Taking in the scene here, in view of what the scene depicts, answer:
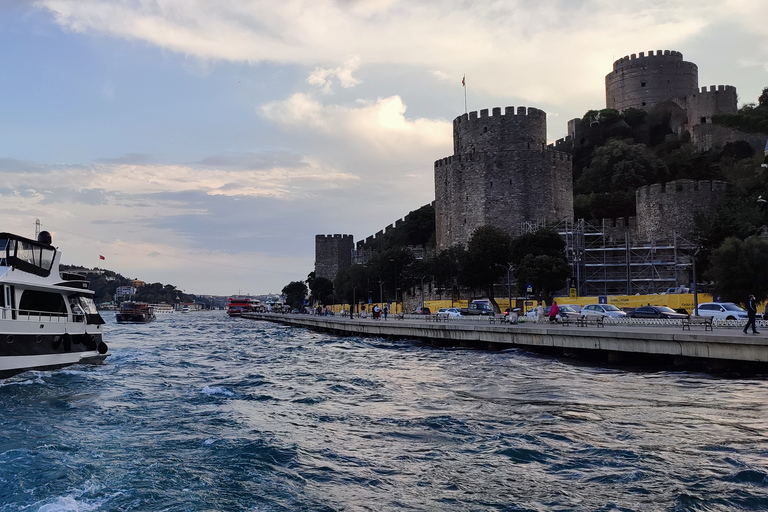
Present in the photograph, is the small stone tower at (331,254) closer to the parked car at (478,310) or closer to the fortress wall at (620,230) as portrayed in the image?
the fortress wall at (620,230)

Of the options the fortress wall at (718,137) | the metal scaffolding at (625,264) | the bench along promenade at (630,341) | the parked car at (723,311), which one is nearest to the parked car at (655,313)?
the parked car at (723,311)

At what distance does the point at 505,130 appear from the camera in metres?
54.3

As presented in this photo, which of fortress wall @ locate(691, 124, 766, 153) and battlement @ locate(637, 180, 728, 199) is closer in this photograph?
battlement @ locate(637, 180, 728, 199)

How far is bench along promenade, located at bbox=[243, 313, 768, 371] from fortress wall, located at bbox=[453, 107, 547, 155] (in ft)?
79.1

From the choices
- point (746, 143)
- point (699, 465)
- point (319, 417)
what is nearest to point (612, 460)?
point (699, 465)

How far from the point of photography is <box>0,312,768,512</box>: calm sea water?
7.90 m

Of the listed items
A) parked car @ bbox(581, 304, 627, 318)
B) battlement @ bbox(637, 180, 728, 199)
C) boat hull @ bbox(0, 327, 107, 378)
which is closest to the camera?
boat hull @ bbox(0, 327, 107, 378)

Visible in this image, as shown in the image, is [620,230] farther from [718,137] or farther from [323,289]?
[323,289]

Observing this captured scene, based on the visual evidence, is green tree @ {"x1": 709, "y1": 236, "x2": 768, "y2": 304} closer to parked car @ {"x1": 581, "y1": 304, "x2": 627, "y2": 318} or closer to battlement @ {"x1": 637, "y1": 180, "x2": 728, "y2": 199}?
parked car @ {"x1": 581, "y1": 304, "x2": 627, "y2": 318}

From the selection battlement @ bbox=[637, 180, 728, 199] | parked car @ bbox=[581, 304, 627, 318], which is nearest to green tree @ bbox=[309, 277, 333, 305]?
battlement @ bbox=[637, 180, 728, 199]

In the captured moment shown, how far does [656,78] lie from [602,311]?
5028cm

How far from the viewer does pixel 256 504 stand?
7.86 metres

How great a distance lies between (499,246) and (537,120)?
12988 mm

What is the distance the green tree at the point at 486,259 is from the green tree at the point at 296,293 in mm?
79063
